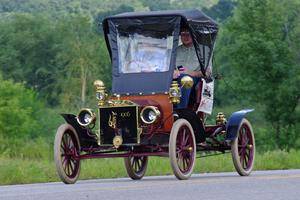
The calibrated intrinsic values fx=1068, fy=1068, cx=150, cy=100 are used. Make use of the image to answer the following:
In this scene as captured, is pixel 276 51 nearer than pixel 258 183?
No

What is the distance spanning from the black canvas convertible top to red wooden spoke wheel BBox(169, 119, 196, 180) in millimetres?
756

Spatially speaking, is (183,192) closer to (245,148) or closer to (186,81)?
(186,81)

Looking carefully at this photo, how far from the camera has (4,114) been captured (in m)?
82.5

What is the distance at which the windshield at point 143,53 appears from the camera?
17344 millimetres

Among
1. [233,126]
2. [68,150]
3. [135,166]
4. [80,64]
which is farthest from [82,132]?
[80,64]

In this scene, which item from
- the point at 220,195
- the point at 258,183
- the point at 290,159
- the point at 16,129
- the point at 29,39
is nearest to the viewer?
the point at 220,195

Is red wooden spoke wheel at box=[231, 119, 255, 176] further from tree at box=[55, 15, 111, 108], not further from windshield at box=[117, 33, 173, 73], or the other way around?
tree at box=[55, 15, 111, 108]

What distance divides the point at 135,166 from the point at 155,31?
2603 millimetres

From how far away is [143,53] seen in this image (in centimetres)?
1766

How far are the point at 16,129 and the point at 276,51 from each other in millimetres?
26065

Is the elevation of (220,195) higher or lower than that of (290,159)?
higher

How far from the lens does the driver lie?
56.3 ft

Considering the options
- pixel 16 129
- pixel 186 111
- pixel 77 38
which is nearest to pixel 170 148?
pixel 186 111

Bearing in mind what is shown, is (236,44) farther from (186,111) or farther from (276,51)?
(186,111)
